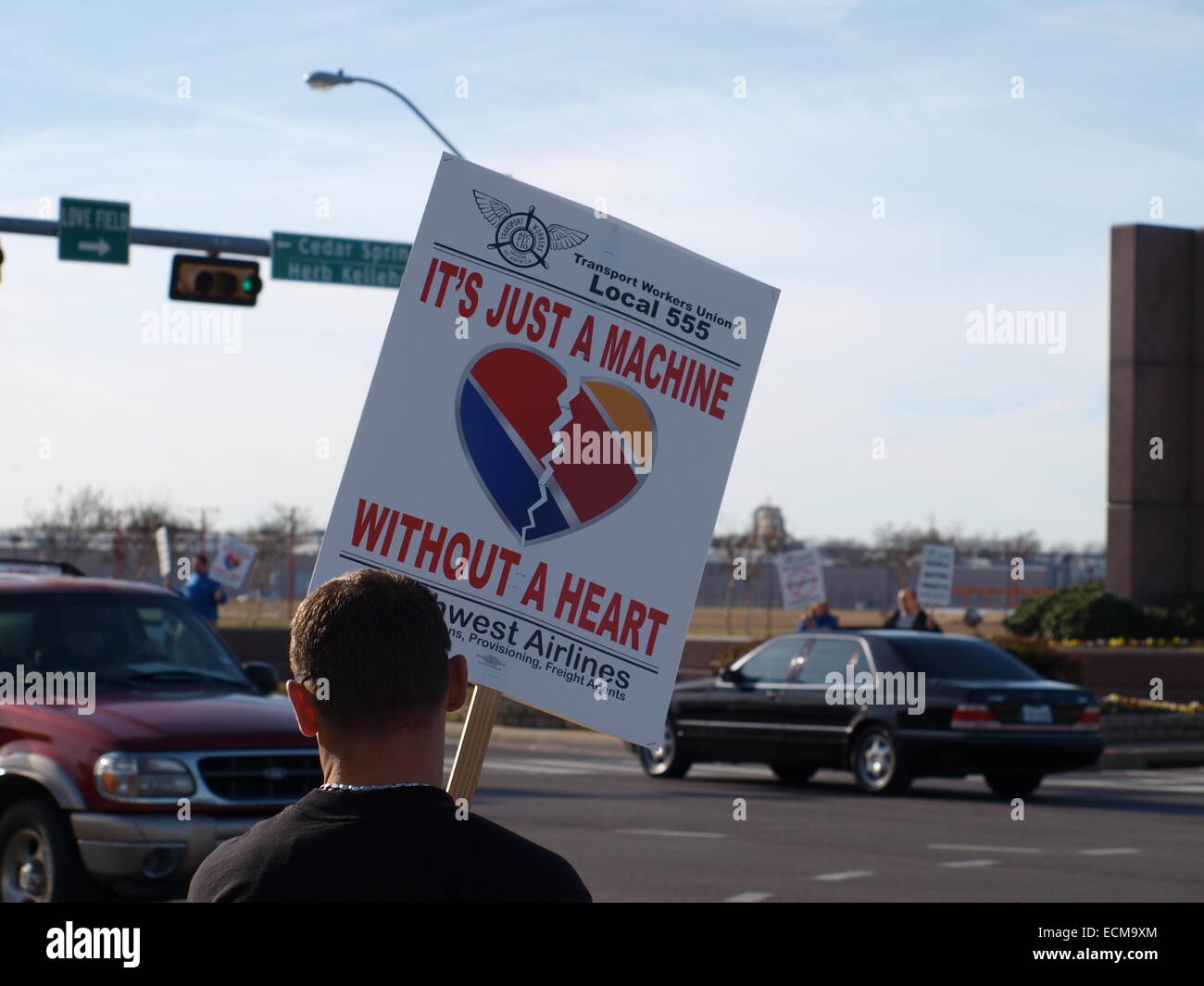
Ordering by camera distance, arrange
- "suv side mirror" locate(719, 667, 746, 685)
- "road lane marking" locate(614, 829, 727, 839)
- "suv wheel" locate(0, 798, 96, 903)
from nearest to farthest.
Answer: "suv wheel" locate(0, 798, 96, 903) → "road lane marking" locate(614, 829, 727, 839) → "suv side mirror" locate(719, 667, 746, 685)

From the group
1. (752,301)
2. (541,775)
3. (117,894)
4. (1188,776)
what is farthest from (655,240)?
(1188,776)

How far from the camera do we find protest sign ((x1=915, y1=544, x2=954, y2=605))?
2764 centimetres

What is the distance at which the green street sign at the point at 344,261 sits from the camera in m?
22.4

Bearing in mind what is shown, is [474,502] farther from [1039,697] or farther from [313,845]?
[1039,697]

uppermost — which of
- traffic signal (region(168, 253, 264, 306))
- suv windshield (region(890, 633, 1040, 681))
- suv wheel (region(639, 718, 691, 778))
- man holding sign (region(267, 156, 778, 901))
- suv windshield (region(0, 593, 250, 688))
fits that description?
traffic signal (region(168, 253, 264, 306))

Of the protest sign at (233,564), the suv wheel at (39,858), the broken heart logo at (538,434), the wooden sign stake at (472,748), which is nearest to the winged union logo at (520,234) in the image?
the broken heart logo at (538,434)

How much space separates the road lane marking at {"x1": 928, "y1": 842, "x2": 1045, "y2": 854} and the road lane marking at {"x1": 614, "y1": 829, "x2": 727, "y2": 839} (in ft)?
5.22

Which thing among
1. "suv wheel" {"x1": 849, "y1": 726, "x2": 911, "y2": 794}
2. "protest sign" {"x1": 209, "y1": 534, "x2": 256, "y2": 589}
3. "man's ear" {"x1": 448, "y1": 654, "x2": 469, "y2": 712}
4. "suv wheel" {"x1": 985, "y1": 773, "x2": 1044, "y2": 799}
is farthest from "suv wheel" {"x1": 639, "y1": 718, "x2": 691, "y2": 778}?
"man's ear" {"x1": 448, "y1": 654, "x2": 469, "y2": 712}

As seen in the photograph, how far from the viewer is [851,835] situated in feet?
43.1

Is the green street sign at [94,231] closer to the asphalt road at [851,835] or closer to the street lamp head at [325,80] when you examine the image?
the street lamp head at [325,80]

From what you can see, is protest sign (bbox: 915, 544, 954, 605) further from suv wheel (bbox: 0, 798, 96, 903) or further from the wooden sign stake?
the wooden sign stake

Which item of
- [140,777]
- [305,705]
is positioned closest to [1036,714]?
[140,777]

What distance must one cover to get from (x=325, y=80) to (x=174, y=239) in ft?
Answer: 14.3

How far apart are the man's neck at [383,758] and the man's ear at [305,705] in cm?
6
